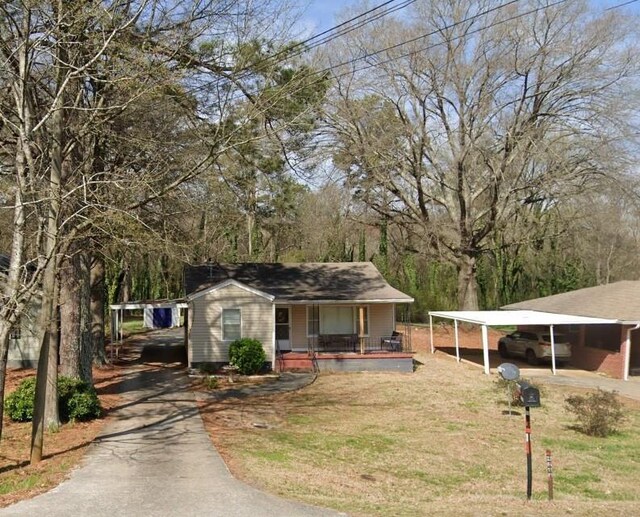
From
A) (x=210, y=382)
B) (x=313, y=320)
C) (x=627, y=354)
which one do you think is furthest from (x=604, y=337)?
(x=210, y=382)

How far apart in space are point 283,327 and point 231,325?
2.79 metres

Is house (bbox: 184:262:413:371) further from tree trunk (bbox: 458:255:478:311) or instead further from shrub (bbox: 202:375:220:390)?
tree trunk (bbox: 458:255:478:311)

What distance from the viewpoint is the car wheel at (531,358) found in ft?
98.7

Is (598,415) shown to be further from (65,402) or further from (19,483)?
(19,483)

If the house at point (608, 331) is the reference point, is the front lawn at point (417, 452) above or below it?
below

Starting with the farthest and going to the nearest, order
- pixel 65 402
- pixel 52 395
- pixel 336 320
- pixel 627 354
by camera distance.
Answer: pixel 336 320, pixel 627 354, pixel 65 402, pixel 52 395

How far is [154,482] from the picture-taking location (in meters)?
9.95

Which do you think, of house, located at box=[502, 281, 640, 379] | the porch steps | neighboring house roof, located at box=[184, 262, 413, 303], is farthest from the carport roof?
the porch steps

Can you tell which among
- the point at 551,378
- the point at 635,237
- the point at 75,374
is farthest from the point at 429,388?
the point at 635,237

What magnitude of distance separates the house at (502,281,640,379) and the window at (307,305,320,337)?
11.2m

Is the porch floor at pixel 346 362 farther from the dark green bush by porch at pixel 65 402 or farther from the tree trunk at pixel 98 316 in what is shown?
the dark green bush by porch at pixel 65 402

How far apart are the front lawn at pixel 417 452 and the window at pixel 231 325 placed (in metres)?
5.28

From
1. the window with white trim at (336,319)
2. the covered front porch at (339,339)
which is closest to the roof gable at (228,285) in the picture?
the covered front porch at (339,339)

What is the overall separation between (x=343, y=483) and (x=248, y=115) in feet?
25.0
